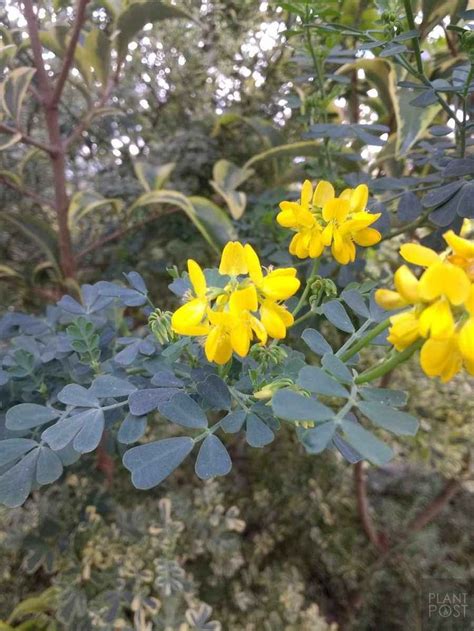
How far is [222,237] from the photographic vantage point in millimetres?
770

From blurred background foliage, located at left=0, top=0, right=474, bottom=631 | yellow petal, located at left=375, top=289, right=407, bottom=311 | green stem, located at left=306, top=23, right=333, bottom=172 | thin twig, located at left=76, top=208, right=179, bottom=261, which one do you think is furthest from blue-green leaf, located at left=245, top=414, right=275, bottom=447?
thin twig, located at left=76, top=208, right=179, bottom=261

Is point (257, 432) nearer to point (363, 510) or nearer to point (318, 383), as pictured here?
point (318, 383)

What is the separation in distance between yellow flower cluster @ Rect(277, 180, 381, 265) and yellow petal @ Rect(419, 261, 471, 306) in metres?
0.14

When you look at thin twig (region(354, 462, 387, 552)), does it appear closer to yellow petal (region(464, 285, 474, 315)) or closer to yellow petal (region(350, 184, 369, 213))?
yellow petal (region(350, 184, 369, 213))

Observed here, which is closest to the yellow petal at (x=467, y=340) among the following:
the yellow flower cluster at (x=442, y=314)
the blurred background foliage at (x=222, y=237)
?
the yellow flower cluster at (x=442, y=314)

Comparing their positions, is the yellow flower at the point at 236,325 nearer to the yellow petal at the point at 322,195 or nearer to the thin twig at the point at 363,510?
the yellow petal at the point at 322,195

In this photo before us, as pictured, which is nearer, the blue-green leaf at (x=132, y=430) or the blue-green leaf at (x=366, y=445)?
the blue-green leaf at (x=366, y=445)

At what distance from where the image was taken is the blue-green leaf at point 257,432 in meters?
0.31

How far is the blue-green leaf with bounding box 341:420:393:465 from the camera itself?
232 millimetres

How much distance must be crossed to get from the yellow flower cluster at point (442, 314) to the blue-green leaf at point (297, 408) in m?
0.05

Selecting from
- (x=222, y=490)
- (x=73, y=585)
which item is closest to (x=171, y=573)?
(x=73, y=585)

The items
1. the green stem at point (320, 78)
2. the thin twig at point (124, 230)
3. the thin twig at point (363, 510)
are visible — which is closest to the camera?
the green stem at point (320, 78)

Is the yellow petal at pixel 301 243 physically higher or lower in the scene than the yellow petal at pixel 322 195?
lower

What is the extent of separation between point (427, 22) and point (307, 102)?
0.19 metres
